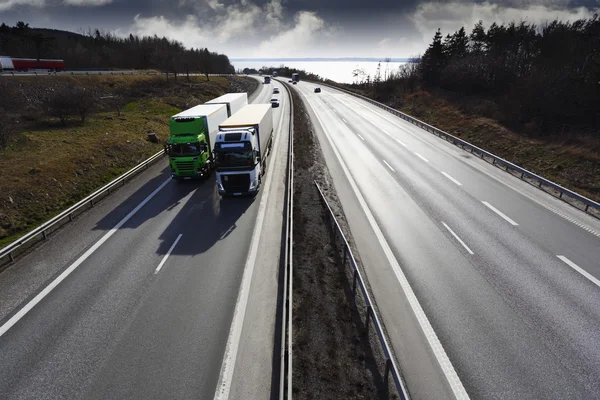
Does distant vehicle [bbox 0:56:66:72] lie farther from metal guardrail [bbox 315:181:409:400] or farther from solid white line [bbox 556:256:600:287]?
solid white line [bbox 556:256:600:287]

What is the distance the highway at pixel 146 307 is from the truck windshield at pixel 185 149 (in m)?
4.63

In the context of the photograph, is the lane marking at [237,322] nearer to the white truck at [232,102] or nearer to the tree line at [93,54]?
the white truck at [232,102]

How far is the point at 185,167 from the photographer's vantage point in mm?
20875

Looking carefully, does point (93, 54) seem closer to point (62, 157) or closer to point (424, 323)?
point (62, 157)

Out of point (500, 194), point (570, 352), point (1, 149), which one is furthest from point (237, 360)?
point (1, 149)

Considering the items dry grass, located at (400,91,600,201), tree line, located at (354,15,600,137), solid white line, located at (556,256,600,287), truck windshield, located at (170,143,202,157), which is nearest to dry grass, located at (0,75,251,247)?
truck windshield, located at (170,143,202,157)

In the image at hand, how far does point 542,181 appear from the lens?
20.2 m

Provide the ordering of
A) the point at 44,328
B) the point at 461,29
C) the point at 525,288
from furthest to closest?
the point at 461,29, the point at 525,288, the point at 44,328

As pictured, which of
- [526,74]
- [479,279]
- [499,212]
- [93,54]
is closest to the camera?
[479,279]

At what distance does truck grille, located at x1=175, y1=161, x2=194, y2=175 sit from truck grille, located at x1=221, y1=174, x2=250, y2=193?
3701mm

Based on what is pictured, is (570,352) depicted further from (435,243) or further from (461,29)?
(461,29)

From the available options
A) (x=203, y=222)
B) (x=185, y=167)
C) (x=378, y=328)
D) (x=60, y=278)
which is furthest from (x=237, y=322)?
(x=185, y=167)

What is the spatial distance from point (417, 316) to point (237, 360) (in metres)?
5.95

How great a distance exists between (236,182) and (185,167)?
462cm
